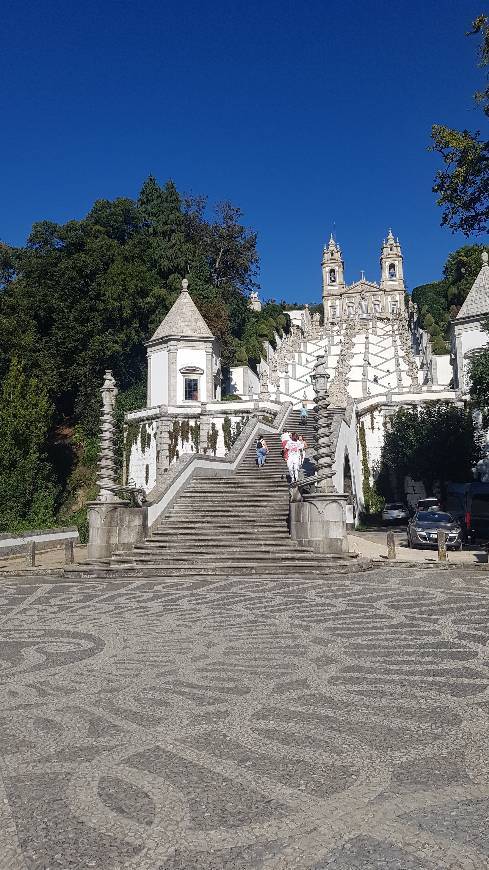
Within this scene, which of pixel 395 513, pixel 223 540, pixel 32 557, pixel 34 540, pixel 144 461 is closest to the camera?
pixel 223 540

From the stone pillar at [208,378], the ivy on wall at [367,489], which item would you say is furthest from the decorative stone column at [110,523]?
the stone pillar at [208,378]

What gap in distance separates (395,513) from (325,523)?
16.6 meters

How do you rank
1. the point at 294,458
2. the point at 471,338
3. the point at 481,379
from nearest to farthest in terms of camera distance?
the point at 294,458
the point at 481,379
the point at 471,338

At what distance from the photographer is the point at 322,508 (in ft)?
59.4

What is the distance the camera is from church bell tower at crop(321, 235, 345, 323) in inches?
5271

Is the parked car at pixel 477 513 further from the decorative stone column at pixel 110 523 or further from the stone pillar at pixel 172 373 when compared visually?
the stone pillar at pixel 172 373

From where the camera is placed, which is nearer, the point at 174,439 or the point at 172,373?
the point at 174,439

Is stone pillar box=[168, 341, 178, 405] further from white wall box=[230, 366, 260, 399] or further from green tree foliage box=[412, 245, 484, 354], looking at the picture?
green tree foliage box=[412, 245, 484, 354]

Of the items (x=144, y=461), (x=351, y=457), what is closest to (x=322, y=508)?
(x=351, y=457)

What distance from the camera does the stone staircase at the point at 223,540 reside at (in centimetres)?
1686

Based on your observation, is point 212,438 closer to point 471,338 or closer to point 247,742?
point 471,338

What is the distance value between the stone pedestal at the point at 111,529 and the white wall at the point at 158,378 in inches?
828

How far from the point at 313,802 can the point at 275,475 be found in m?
21.4

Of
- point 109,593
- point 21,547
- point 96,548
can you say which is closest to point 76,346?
point 21,547
